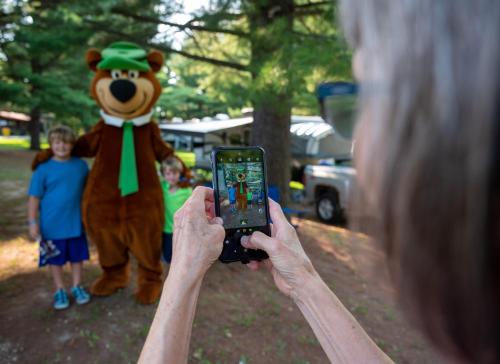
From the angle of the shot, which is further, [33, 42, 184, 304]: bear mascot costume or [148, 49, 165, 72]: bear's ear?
[148, 49, 165, 72]: bear's ear

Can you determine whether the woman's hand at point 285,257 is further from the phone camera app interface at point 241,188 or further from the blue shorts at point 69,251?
the blue shorts at point 69,251

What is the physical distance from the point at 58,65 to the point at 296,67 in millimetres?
15317

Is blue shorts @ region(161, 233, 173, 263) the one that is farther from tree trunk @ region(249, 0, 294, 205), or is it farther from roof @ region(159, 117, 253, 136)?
roof @ region(159, 117, 253, 136)

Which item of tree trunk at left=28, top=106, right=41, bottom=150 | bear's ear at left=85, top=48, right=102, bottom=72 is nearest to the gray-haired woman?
bear's ear at left=85, top=48, right=102, bottom=72

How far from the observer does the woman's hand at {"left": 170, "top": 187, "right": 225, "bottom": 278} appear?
44.7 inches

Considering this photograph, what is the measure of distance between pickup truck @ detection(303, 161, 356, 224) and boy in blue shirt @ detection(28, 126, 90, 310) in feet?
17.2

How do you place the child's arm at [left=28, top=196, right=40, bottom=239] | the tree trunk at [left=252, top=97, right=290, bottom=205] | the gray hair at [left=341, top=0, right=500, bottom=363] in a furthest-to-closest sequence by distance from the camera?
the tree trunk at [left=252, top=97, right=290, bottom=205] → the child's arm at [left=28, top=196, right=40, bottom=239] → the gray hair at [left=341, top=0, right=500, bottom=363]

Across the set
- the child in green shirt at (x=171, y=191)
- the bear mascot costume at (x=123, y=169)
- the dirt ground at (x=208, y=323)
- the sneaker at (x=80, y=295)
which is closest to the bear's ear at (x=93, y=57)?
the bear mascot costume at (x=123, y=169)

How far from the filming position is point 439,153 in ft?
1.36

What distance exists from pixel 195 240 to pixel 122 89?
240 centimetres

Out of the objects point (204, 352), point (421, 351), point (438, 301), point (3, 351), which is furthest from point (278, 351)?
point (438, 301)

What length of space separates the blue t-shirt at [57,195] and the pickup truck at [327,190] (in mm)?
5269

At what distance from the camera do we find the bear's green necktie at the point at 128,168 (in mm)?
3248

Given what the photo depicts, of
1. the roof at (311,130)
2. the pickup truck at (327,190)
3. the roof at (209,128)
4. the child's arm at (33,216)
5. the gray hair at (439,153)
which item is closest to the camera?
the gray hair at (439,153)
